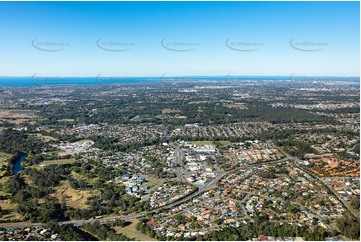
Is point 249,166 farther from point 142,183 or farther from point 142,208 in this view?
point 142,208

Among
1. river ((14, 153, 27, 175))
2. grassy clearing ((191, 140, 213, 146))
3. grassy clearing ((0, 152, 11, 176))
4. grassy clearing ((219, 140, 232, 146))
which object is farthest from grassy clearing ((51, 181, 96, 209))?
grassy clearing ((219, 140, 232, 146))

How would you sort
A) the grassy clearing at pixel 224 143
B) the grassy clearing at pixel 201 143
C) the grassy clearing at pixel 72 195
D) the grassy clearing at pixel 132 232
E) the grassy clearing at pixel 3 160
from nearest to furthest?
the grassy clearing at pixel 132 232 < the grassy clearing at pixel 72 195 < the grassy clearing at pixel 3 160 < the grassy clearing at pixel 224 143 < the grassy clearing at pixel 201 143

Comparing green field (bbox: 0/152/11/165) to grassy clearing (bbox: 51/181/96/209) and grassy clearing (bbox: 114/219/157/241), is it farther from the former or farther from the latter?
grassy clearing (bbox: 114/219/157/241)

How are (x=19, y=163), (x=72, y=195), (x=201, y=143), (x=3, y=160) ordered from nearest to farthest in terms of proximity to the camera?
(x=72, y=195), (x=19, y=163), (x=3, y=160), (x=201, y=143)

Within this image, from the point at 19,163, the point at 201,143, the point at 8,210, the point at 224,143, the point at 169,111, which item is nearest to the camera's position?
the point at 8,210

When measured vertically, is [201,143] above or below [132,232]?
above

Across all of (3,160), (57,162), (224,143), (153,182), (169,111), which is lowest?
(153,182)

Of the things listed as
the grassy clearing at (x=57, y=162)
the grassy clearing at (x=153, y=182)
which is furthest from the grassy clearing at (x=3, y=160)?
the grassy clearing at (x=153, y=182)

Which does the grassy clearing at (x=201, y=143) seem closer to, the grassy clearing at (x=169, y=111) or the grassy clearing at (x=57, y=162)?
the grassy clearing at (x=57, y=162)

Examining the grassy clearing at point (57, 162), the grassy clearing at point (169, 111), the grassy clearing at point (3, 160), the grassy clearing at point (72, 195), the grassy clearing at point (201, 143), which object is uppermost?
the grassy clearing at point (169, 111)

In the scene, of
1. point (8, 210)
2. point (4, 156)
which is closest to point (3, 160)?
point (4, 156)

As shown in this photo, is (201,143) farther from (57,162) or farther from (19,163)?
(19,163)

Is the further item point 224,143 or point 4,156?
point 224,143

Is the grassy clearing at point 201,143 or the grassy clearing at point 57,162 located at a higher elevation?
the grassy clearing at point 201,143
